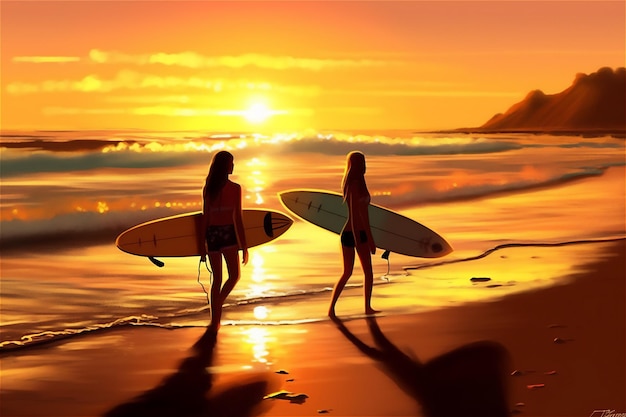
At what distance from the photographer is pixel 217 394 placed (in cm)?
629

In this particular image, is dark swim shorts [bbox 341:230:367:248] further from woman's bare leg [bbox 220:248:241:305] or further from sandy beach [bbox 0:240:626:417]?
woman's bare leg [bbox 220:248:241:305]

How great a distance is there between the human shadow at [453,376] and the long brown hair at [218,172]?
165 cm

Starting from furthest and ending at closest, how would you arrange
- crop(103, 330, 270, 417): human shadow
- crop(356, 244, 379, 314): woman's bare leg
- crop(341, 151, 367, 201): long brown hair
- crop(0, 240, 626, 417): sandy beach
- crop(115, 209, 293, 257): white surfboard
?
crop(115, 209, 293, 257): white surfboard
crop(356, 244, 379, 314): woman's bare leg
crop(341, 151, 367, 201): long brown hair
crop(0, 240, 626, 417): sandy beach
crop(103, 330, 270, 417): human shadow

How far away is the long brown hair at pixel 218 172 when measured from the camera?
7691 millimetres

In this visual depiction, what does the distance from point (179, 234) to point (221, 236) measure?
1.43 meters

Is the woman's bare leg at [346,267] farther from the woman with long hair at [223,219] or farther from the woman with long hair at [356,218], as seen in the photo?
the woman with long hair at [223,219]

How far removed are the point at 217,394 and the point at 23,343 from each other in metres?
2.42

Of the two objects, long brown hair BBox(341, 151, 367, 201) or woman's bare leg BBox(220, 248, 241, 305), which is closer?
woman's bare leg BBox(220, 248, 241, 305)

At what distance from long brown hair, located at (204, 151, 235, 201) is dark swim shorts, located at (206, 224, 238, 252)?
11.4 inches

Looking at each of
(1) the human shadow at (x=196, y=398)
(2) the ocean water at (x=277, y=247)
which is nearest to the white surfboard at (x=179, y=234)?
Answer: (2) the ocean water at (x=277, y=247)

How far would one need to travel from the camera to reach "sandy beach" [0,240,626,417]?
6105mm

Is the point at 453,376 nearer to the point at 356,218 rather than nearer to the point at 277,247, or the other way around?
the point at 356,218

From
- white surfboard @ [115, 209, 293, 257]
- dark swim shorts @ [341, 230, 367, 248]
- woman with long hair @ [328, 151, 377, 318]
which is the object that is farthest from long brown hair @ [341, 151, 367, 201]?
white surfboard @ [115, 209, 293, 257]

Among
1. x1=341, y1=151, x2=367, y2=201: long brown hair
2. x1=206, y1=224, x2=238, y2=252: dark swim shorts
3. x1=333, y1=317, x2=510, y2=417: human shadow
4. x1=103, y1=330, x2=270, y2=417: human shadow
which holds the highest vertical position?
x1=341, y1=151, x2=367, y2=201: long brown hair
